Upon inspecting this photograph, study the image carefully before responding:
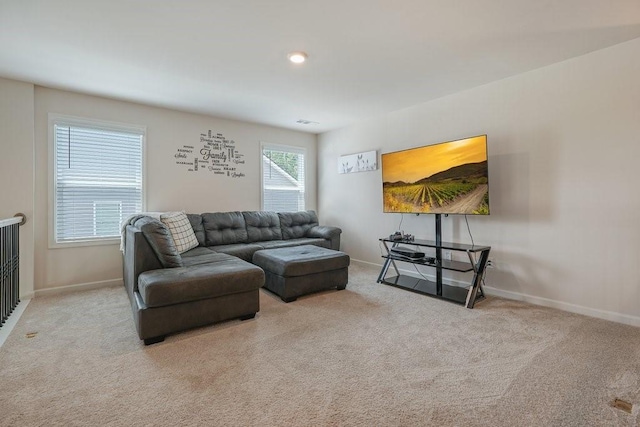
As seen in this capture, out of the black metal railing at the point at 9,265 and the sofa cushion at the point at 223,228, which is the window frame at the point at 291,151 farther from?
the black metal railing at the point at 9,265

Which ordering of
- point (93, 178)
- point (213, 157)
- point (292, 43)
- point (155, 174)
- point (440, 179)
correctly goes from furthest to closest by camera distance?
point (213, 157), point (155, 174), point (93, 178), point (440, 179), point (292, 43)

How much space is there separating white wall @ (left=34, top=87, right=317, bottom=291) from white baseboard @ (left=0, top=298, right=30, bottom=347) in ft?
1.23

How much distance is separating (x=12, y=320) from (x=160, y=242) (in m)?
1.48

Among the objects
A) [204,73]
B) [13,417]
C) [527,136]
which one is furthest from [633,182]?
[13,417]

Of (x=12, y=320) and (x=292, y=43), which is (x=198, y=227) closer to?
(x=12, y=320)

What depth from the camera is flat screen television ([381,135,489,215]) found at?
301 cm

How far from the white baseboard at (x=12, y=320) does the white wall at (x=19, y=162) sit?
223mm

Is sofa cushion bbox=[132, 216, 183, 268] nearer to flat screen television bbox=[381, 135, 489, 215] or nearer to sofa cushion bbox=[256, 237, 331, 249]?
sofa cushion bbox=[256, 237, 331, 249]

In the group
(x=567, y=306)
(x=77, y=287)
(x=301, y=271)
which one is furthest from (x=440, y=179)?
(x=77, y=287)

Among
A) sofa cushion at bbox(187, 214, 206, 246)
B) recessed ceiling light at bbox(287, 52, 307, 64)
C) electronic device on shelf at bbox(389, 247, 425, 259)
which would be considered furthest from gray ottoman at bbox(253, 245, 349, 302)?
recessed ceiling light at bbox(287, 52, 307, 64)

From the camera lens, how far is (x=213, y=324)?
2547 millimetres

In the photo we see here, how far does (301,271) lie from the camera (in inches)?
125

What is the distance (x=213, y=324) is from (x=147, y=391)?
34.5 inches

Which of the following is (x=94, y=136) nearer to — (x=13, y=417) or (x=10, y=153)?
(x=10, y=153)
